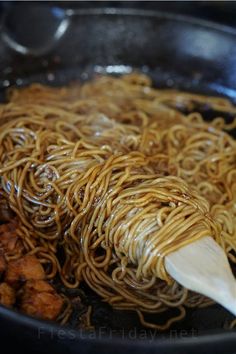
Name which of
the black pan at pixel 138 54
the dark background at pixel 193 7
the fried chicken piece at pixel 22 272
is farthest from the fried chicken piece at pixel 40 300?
the dark background at pixel 193 7

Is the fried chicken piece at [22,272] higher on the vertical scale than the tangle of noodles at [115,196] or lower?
lower

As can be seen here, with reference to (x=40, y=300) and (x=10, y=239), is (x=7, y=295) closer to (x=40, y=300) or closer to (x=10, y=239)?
(x=40, y=300)

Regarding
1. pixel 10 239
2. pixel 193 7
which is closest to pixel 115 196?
pixel 10 239

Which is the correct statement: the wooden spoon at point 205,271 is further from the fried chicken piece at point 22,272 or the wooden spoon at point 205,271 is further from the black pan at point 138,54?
the black pan at point 138,54

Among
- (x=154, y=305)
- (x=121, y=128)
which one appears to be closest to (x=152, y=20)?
(x=121, y=128)

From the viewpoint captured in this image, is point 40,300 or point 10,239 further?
point 10,239

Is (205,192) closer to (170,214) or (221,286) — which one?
(170,214)
